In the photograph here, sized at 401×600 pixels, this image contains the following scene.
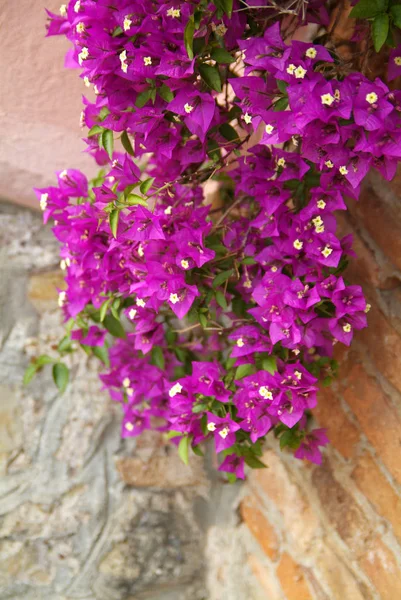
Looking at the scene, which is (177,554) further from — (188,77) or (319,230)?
(188,77)

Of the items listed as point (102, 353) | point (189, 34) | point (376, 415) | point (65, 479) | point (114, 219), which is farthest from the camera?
point (65, 479)

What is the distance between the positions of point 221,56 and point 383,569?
1018 mm

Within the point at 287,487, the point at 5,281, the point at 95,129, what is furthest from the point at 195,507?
the point at 95,129

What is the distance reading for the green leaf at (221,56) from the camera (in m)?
0.83

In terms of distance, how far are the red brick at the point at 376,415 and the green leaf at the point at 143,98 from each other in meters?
0.68

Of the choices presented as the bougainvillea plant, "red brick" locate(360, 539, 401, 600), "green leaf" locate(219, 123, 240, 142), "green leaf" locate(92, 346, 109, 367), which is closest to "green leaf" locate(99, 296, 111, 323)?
the bougainvillea plant

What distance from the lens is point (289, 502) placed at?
138 centimetres

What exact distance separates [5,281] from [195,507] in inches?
33.0

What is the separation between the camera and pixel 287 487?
139 cm

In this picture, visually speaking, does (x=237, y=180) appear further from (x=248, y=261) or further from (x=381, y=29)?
(x=381, y=29)

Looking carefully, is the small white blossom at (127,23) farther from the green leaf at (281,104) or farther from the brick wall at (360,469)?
the brick wall at (360,469)

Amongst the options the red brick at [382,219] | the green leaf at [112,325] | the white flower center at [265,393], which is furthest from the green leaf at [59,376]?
the red brick at [382,219]

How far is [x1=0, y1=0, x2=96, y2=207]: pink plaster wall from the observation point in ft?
3.84

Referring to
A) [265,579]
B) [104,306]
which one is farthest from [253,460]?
[265,579]
